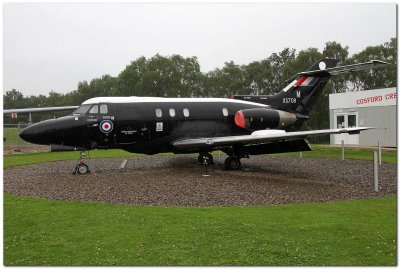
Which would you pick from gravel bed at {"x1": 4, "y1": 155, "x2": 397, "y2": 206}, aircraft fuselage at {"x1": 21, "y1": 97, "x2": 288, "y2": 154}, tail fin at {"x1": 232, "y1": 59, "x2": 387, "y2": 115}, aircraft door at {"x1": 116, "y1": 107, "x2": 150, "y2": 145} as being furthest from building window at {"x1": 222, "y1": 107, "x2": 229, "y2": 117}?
aircraft door at {"x1": 116, "y1": 107, "x2": 150, "y2": 145}

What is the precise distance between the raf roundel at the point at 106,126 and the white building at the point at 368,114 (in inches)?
699

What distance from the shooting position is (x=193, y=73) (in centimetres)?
4959

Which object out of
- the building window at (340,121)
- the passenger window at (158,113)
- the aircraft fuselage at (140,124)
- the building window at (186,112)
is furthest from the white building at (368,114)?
the passenger window at (158,113)

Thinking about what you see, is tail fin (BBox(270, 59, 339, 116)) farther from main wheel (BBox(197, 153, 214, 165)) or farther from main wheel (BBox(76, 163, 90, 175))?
main wheel (BBox(76, 163, 90, 175))

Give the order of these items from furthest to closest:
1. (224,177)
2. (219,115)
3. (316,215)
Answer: (219,115) → (224,177) → (316,215)

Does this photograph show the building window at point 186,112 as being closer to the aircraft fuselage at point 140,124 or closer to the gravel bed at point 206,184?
the aircraft fuselage at point 140,124

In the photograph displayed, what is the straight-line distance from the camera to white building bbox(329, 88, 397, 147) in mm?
26828

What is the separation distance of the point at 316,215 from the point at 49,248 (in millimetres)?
4820

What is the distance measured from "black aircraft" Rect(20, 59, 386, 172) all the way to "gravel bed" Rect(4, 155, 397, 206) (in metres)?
1.05

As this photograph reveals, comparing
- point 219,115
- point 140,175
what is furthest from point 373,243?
point 219,115

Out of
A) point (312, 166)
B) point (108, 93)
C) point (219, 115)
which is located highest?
point (108, 93)

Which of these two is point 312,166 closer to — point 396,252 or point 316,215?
point 316,215

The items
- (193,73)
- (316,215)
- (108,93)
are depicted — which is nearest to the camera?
A: (316,215)

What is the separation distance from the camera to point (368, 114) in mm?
28609
